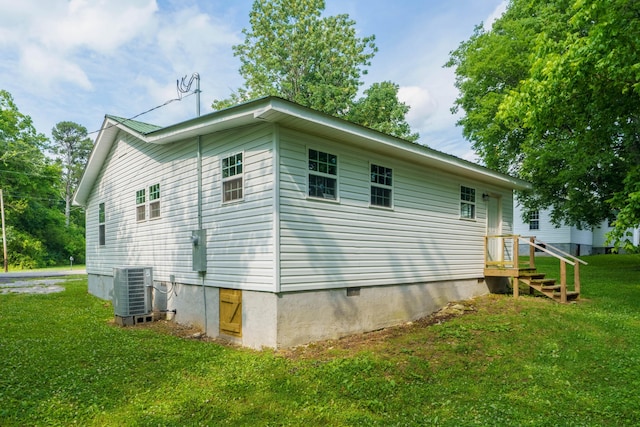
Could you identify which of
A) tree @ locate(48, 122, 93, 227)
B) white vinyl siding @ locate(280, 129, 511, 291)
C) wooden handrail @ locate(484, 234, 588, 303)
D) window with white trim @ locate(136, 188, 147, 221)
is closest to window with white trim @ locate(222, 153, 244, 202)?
white vinyl siding @ locate(280, 129, 511, 291)

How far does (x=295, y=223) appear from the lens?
6727 millimetres

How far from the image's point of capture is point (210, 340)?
25.2ft

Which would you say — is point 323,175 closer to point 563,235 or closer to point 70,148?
point 563,235

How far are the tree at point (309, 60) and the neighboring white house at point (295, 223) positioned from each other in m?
16.4

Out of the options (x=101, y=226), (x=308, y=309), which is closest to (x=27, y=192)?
(x=101, y=226)

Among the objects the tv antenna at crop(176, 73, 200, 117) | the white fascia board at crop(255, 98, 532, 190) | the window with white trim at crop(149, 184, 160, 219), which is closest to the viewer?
the white fascia board at crop(255, 98, 532, 190)

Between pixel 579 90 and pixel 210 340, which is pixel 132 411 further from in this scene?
pixel 579 90

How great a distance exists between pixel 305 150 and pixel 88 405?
189 inches

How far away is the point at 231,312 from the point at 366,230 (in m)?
3.08

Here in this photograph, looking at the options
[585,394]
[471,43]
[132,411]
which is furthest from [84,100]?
[471,43]

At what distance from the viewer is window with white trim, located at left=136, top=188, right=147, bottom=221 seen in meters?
10.5

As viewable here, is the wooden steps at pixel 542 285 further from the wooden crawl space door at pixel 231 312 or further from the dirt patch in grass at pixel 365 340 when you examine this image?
the wooden crawl space door at pixel 231 312

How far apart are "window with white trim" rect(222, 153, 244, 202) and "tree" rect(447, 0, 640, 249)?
6821 millimetres

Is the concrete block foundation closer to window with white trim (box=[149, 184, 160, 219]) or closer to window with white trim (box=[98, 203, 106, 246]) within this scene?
window with white trim (box=[149, 184, 160, 219])
